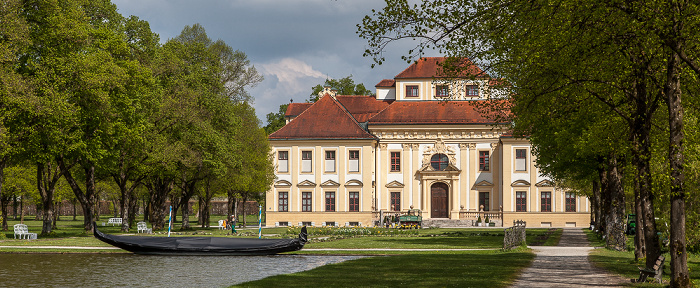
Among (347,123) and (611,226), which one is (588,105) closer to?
(611,226)

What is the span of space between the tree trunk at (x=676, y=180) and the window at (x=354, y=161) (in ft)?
181

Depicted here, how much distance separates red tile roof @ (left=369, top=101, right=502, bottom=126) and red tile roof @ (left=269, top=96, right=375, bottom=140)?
1975 millimetres

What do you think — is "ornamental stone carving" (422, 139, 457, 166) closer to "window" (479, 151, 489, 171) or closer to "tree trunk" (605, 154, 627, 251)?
"window" (479, 151, 489, 171)

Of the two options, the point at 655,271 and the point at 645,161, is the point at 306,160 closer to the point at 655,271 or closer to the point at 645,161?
the point at 645,161

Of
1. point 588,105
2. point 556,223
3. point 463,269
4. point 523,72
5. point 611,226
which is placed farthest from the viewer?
point 556,223

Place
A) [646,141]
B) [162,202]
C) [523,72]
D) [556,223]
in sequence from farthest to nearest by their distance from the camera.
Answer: [556,223], [162,202], [523,72], [646,141]

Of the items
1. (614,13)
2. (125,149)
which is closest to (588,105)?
(614,13)

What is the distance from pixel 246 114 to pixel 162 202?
19270 millimetres

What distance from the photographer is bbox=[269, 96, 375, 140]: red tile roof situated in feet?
227

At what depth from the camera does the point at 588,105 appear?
888 inches

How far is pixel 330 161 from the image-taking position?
69562 mm

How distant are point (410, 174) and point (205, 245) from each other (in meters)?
44.0

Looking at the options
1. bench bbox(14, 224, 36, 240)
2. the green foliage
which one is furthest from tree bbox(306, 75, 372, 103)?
bench bbox(14, 224, 36, 240)

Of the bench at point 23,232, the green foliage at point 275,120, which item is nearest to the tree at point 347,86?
the green foliage at point 275,120
